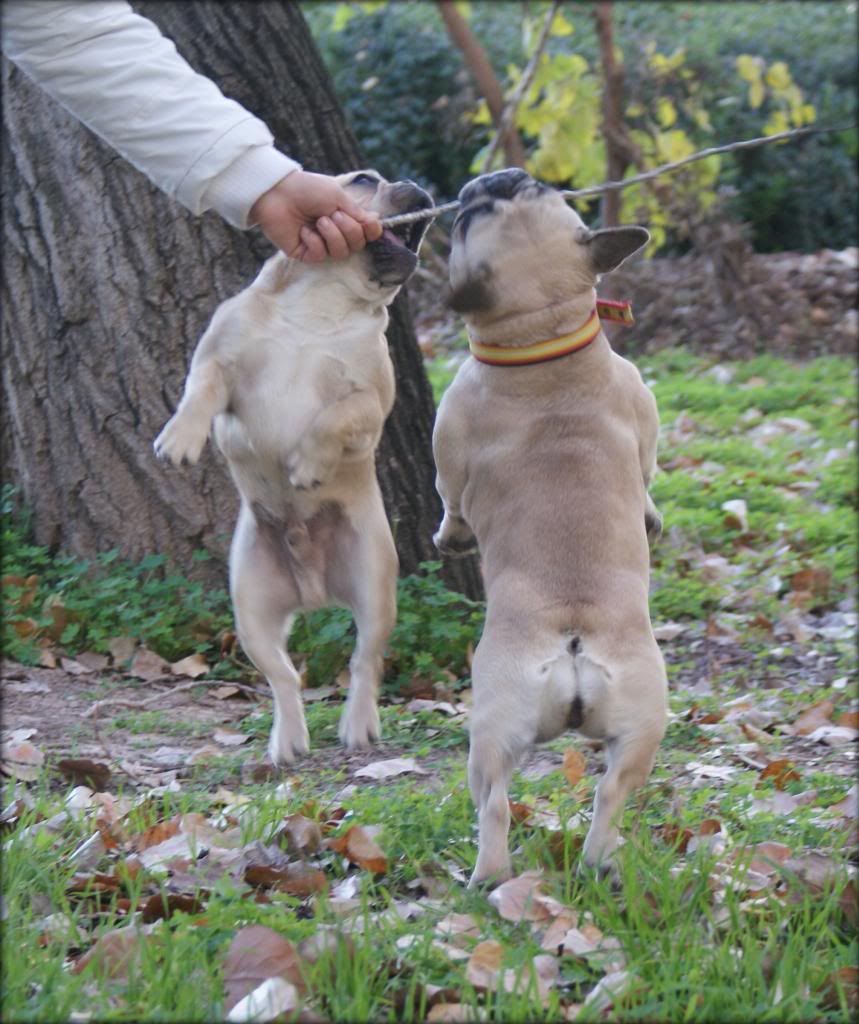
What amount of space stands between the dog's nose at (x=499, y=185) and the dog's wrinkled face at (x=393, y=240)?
20 cm

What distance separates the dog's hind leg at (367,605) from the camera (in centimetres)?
409

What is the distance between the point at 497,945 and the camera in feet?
9.82

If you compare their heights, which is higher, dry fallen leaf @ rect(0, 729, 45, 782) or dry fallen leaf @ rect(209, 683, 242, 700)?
dry fallen leaf @ rect(0, 729, 45, 782)

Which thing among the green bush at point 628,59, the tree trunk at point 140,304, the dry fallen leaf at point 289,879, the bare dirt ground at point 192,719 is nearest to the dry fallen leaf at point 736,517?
the bare dirt ground at point 192,719

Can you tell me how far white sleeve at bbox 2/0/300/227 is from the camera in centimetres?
353

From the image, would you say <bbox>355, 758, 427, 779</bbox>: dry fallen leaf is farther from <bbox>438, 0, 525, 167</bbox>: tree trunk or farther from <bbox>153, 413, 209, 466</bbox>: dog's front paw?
<bbox>438, 0, 525, 167</bbox>: tree trunk

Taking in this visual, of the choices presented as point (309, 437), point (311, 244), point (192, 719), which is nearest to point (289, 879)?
point (309, 437)

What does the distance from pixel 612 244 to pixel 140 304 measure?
2748 millimetres

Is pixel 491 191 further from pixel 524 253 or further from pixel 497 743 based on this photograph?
pixel 497 743

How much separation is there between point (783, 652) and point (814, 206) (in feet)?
34.9

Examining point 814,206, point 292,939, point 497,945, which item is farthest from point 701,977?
point 814,206

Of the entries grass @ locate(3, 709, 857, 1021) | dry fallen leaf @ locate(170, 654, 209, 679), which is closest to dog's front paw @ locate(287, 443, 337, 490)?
grass @ locate(3, 709, 857, 1021)

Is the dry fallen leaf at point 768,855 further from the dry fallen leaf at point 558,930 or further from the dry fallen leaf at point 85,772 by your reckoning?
the dry fallen leaf at point 85,772

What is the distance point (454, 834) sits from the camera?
3699 mm
